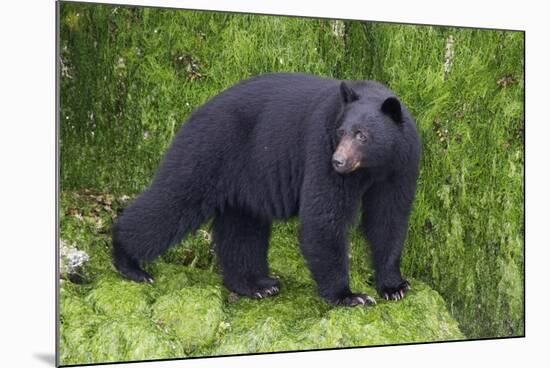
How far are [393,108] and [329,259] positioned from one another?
1.28m

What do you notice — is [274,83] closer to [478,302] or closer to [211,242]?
[211,242]

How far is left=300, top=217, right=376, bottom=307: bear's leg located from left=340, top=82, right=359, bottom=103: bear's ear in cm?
95

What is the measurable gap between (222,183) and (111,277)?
1.19 metres

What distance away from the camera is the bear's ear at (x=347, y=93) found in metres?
7.31

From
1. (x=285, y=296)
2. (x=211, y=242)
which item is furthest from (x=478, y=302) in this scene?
(x=211, y=242)

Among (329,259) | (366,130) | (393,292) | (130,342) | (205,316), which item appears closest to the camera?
(366,130)

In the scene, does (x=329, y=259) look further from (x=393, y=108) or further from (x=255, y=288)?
(x=393, y=108)

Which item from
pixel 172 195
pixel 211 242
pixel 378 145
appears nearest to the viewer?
pixel 378 145

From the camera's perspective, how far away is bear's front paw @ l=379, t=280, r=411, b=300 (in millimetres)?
8086

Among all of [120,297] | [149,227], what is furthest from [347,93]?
[120,297]

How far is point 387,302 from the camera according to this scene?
8.06 metres

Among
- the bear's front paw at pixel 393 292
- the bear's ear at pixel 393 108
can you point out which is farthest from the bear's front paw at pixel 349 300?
the bear's ear at pixel 393 108

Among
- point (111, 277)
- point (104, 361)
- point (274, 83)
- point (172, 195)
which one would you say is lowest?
point (104, 361)

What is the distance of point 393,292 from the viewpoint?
8.11 metres
